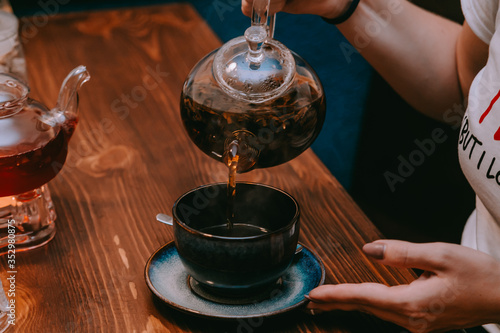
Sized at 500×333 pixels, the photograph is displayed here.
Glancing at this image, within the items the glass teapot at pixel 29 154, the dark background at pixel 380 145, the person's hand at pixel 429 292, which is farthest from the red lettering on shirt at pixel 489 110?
the glass teapot at pixel 29 154

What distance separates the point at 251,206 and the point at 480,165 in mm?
379

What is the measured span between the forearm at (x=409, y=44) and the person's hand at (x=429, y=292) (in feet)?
1.72

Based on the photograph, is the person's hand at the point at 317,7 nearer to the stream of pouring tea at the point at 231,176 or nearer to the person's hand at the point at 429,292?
the stream of pouring tea at the point at 231,176

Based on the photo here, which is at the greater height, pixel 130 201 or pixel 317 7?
pixel 317 7

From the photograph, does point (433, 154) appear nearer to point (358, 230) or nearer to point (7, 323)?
point (358, 230)

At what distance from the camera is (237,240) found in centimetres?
58

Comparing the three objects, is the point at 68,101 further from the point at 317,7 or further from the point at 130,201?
the point at 317,7

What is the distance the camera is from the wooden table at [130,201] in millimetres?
659

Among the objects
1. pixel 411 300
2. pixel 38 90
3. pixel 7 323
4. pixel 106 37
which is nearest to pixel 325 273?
pixel 411 300

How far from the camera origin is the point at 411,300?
66 cm

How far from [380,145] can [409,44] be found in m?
0.44

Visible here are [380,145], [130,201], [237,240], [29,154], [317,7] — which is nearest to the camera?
[237,240]

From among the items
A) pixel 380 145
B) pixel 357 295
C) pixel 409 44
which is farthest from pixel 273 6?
pixel 380 145

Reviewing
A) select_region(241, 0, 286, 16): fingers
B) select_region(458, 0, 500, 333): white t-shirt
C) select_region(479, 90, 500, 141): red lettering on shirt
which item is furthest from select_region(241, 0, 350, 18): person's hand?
select_region(479, 90, 500, 141): red lettering on shirt
